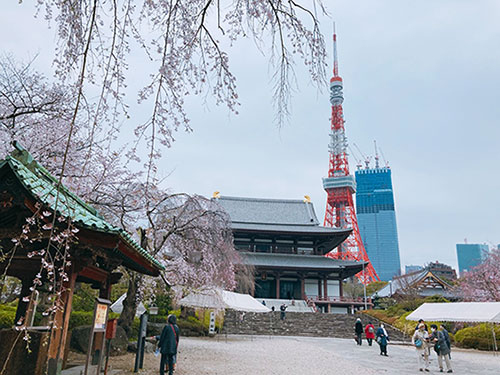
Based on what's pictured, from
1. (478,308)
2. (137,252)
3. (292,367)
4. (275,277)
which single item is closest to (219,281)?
(292,367)

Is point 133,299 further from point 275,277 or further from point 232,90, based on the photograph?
point 275,277

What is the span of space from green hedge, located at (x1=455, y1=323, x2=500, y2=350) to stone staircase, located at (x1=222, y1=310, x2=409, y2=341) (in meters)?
3.89

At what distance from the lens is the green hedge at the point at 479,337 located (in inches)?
676

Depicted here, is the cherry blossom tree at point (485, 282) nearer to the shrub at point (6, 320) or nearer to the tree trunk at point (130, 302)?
the tree trunk at point (130, 302)

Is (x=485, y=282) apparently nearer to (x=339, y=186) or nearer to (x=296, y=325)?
(x=296, y=325)

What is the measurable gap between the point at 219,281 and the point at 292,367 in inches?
217

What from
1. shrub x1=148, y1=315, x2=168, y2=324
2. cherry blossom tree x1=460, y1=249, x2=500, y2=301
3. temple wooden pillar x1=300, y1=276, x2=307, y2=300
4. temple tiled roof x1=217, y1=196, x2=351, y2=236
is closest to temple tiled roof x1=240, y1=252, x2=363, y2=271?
temple wooden pillar x1=300, y1=276, x2=307, y2=300

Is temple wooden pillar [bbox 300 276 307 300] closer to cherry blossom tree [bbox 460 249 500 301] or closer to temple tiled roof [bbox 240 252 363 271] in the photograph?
temple tiled roof [bbox 240 252 363 271]

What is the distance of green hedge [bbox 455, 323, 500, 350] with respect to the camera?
17.2 meters

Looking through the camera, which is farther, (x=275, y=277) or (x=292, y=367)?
(x=275, y=277)

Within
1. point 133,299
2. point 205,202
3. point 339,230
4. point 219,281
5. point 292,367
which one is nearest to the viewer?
point 292,367

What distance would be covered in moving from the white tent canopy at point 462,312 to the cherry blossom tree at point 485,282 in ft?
25.1

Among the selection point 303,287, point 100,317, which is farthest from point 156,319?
point 303,287

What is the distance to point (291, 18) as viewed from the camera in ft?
8.23
